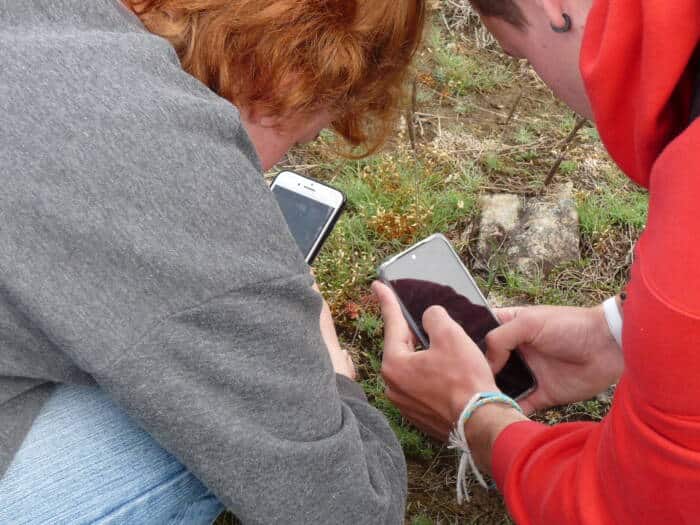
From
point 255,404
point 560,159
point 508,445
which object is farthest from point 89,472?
point 560,159

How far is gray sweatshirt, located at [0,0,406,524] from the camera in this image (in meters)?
1.07

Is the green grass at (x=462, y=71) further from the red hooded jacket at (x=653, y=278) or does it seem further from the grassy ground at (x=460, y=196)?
the red hooded jacket at (x=653, y=278)

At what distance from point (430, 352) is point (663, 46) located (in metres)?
1.09

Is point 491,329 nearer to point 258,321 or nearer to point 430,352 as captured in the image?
point 430,352

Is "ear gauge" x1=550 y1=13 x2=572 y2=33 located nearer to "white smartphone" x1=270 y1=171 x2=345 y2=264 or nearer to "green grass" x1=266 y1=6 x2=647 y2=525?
"white smartphone" x1=270 y1=171 x2=345 y2=264

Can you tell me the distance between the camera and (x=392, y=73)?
5.57 feet

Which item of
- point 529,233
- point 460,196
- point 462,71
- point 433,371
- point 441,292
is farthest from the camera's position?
point 462,71

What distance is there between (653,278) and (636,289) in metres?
0.06

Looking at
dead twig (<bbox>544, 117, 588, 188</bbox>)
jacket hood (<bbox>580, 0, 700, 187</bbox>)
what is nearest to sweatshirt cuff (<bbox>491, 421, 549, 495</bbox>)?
jacket hood (<bbox>580, 0, 700, 187</bbox>)

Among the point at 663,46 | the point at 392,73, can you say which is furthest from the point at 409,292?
the point at 663,46

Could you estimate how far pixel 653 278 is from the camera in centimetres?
100

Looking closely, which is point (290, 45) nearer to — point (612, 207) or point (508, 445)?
point (508, 445)

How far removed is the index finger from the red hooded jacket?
77 cm

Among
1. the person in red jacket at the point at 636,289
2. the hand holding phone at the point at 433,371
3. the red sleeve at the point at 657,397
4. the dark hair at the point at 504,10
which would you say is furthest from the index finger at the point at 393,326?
the dark hair at the point at 504,10
